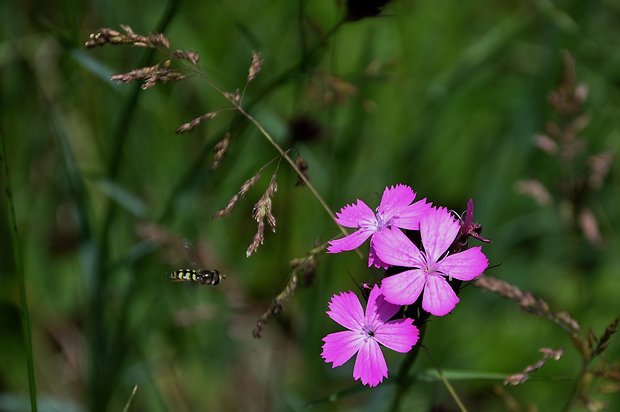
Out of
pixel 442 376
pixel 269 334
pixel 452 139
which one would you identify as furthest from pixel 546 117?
pixel 442 376

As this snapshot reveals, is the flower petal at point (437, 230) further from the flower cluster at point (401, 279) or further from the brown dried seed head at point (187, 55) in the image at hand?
the brown dried seed head at point (187, 55)

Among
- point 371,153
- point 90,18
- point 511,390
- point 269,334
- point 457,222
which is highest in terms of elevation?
point 90,18

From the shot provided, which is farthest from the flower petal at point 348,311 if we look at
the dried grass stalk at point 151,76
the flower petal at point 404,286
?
the dried grass stalk at point 151,76

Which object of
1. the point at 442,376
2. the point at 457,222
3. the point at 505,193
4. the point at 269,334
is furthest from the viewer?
the point at 269,334

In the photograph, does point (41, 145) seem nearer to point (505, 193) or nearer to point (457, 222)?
point (505, 193)

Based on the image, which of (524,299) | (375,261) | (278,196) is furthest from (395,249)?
(278,196)

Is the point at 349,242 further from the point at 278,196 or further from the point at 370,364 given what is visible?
the point at 278,196

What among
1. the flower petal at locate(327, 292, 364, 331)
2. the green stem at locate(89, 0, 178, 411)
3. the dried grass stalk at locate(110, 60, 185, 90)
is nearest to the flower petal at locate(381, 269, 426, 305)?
the flower petal at locate(327, 292, 364, 331)
